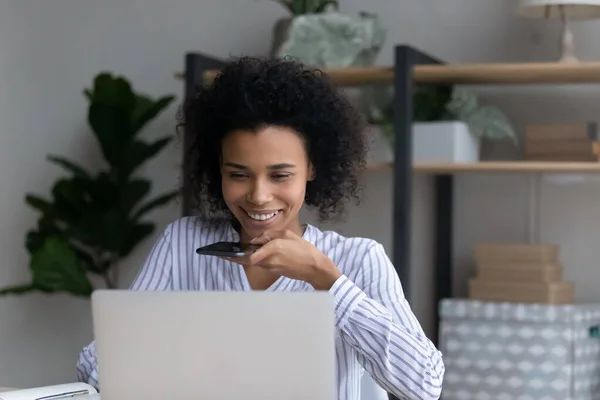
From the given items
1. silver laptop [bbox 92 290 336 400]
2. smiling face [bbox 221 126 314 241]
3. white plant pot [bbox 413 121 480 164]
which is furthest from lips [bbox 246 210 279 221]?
white plant pot [bbox 413 121 480 164]

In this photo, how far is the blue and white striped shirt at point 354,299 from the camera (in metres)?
1.68

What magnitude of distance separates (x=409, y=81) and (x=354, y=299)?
1.68m

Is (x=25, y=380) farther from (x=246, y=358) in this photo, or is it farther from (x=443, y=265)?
Result: (x=246, y=358)

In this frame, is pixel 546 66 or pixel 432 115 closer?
pixel 546 66

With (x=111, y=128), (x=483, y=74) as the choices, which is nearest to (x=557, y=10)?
(x=483, y=74)

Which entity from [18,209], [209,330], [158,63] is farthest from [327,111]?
[18,209]

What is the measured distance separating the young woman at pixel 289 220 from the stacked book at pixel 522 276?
4.58 feet

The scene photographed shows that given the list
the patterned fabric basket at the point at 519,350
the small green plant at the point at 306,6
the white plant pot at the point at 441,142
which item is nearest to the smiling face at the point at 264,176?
the white plant pot at the point at 441,142

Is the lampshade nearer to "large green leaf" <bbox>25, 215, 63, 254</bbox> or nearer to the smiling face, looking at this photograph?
the smiling face

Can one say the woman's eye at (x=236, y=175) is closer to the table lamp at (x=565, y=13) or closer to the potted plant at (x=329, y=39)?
the potted plant at (x=329, y=39)

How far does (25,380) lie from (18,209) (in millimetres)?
745

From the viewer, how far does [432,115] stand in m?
3.46

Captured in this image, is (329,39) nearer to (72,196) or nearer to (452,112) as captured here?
(452,112)

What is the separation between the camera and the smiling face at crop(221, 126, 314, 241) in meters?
1.80
